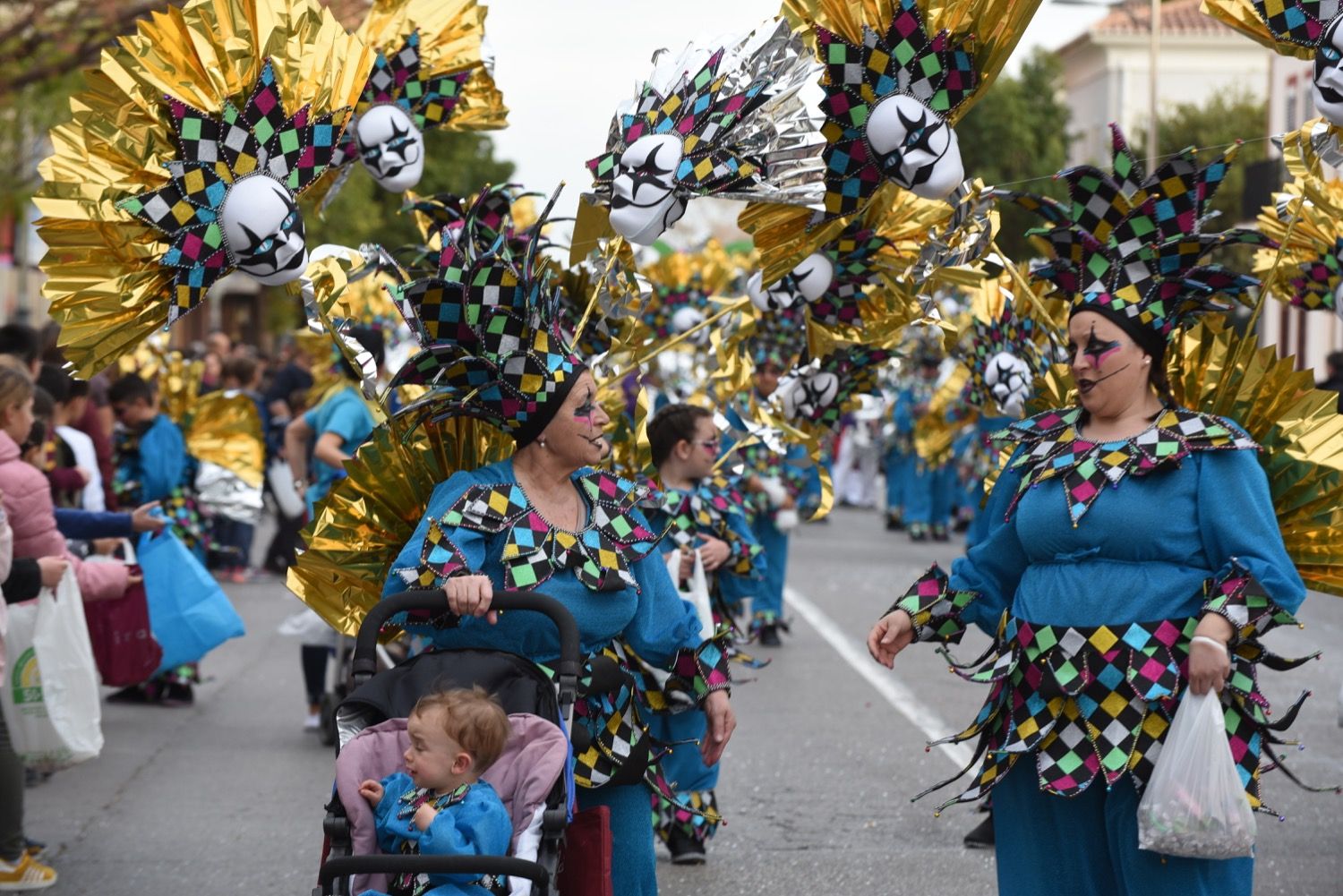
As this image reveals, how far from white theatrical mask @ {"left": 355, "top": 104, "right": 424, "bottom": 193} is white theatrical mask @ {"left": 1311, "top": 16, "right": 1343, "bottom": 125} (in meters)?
2.90

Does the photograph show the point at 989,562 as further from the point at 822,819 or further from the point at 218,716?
the point at 218,716

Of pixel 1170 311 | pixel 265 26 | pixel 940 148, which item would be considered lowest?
pixel 1170 311

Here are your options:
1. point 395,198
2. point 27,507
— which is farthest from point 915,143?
point 395,198

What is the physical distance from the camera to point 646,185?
17.6 ft

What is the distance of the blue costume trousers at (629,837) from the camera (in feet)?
16.3

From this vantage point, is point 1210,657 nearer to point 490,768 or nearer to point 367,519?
point 490,768

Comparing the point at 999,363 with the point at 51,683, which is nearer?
the point at 51,683

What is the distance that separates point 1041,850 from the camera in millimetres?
4957

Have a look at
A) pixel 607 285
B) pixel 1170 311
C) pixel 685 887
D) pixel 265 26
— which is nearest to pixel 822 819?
pixel 685 887

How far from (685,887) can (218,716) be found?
425 cm

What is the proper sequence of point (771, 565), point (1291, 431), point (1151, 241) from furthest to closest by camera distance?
point (771, 565), point (1291, 431), point (1151, 241)

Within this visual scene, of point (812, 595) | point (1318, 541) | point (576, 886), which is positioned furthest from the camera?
point (812, 595)

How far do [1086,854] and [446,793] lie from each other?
1.63 m

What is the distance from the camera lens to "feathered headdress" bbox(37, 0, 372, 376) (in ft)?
16.5
